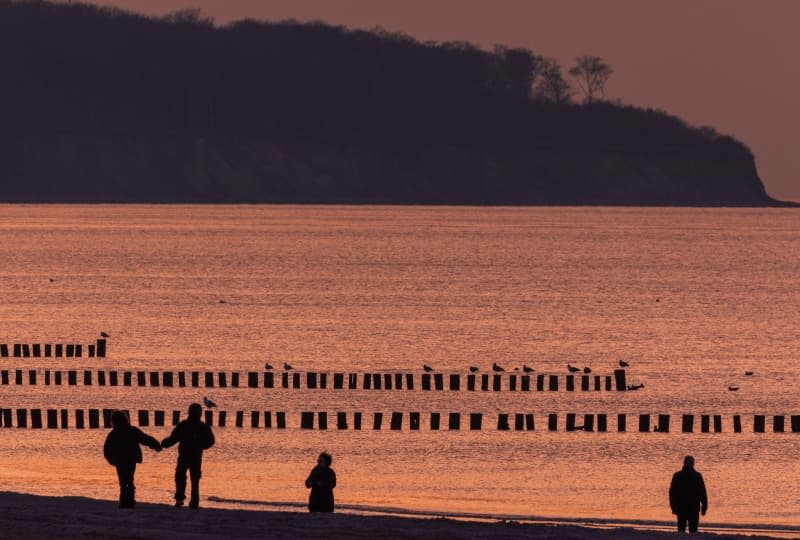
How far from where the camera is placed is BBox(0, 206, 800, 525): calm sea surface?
136ft

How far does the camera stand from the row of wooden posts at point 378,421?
49562 millimetres

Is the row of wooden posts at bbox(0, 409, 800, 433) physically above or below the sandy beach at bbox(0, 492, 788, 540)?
below

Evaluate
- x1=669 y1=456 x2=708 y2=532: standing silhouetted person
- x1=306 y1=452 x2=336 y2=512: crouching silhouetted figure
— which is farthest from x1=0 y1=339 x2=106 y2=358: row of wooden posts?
x1=669 y1=456 x2=708 y2=532: standing silhouetted person

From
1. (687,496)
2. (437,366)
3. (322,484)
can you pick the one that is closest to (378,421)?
(437,366)

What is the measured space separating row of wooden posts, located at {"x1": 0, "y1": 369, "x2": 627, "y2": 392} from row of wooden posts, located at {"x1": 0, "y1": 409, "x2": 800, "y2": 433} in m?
7.77

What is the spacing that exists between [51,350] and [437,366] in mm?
15717

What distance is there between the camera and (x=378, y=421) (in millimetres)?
50500

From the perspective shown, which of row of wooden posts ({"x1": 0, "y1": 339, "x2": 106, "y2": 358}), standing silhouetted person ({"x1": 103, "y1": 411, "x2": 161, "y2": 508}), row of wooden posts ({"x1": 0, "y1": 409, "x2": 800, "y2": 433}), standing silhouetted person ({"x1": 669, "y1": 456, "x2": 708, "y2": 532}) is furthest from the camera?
row of wooden posts ({"x1": 0, "y1": 339, "x2": 106, "y2": 358})

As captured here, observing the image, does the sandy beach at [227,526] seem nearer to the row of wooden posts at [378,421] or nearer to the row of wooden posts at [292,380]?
the row of wooden posts at [378,421]

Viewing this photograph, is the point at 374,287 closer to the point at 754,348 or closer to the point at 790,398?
the point at 754,348

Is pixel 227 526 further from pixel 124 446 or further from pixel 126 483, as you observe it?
pixel 126 483

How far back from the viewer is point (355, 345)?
79.1 meters

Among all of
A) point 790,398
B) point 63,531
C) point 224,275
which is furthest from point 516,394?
point 224,275

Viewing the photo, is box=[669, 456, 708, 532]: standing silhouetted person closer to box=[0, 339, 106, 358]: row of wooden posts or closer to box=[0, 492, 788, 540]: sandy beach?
box=[0, 492, 788, 540]: sandy beach
